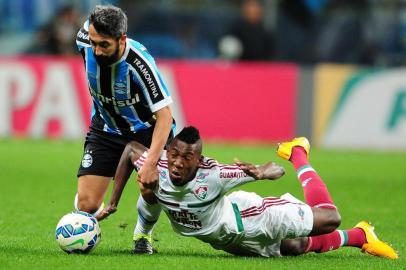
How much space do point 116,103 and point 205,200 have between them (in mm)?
1319

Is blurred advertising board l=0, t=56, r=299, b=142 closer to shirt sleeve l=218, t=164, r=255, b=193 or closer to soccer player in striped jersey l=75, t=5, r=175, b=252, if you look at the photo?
soccer player in striped jersey l=75, t=5, r=175, b=252

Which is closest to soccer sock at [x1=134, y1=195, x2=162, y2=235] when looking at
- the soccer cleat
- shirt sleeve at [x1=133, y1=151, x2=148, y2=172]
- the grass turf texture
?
the grass turf texture

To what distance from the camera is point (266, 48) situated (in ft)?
69.8

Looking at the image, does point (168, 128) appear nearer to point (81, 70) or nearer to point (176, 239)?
point (176, 239)

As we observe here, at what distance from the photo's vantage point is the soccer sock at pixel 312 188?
8859mm

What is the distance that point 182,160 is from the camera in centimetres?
822

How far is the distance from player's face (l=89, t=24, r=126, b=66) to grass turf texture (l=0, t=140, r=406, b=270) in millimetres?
1499

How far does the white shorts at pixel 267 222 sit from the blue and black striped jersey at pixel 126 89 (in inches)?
41.6

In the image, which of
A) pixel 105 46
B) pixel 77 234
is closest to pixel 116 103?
pixel 105 46

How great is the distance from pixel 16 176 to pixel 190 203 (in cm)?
735

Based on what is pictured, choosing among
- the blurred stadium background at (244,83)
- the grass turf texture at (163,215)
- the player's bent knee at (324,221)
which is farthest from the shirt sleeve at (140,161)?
the blurred stadium background at (244,83)

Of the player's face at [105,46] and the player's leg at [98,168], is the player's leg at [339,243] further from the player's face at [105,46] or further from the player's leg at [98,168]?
the player's face at [105,46]

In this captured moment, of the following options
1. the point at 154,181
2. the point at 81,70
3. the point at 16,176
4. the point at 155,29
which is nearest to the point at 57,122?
the point at 81,70

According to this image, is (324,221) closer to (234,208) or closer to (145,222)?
(234,208)
